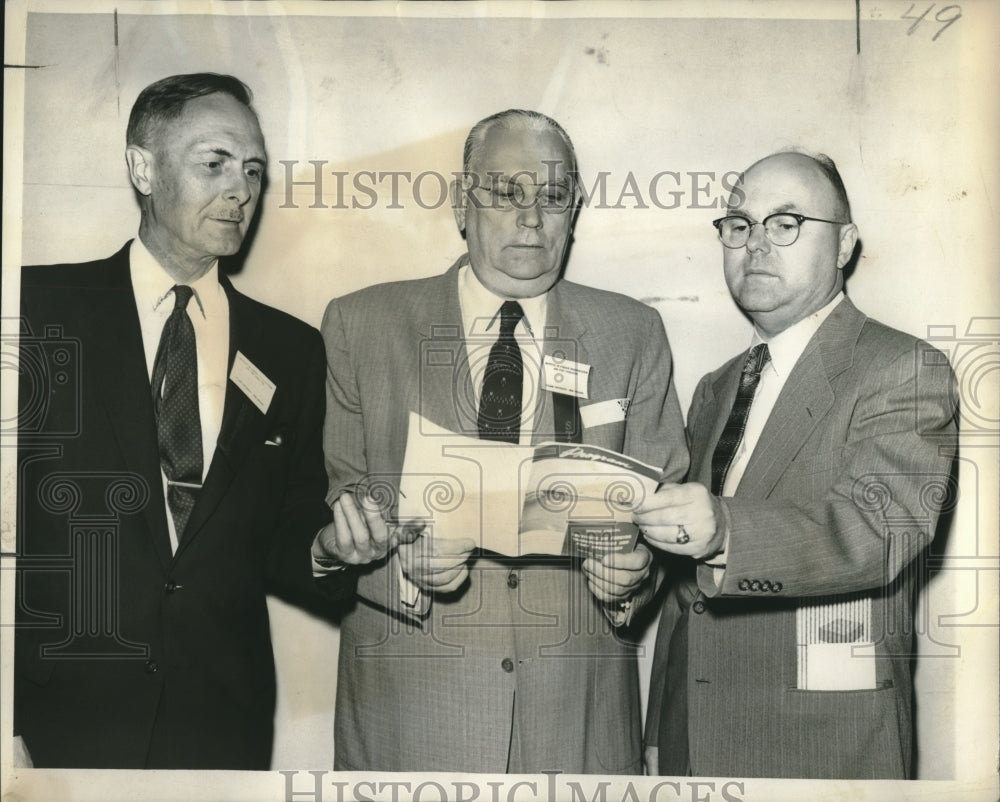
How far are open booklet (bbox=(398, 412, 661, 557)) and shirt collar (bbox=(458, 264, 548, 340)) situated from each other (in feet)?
0.84

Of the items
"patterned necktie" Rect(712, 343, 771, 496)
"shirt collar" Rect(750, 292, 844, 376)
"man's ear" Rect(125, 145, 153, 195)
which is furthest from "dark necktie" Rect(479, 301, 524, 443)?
"man's ear" Rect(125, 145, 153, 195)

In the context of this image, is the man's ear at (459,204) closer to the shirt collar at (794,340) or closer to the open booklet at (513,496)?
the open booklet at (513,496)

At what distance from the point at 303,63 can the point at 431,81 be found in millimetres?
311

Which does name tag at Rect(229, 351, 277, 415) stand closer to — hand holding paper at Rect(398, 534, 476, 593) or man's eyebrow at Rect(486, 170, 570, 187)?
hand holding paper at Rect(398, 534, 476, 593)

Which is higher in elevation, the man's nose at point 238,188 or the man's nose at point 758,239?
the man's nose at point 238,188

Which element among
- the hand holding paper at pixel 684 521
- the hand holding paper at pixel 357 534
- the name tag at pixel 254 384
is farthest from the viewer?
the name tag at pixel 254 384

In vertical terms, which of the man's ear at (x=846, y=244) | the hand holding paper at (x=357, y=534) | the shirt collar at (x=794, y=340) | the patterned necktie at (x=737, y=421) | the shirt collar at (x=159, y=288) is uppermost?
the man's ear at (x=846, y=244)

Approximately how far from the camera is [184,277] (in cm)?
252

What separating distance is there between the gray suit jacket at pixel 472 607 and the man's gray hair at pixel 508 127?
28 centimetres

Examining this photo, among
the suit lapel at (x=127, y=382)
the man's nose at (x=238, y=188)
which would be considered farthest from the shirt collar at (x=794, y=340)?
the suit lapel at (x=127, y=382)

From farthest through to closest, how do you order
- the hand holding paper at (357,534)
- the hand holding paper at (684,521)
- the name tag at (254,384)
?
the name tag at (254,384), the hand holding paper at (357,534), the hand holding paper at (684,521)

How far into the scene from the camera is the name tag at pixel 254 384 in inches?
98.3

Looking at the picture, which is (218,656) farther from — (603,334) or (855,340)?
(855,340)

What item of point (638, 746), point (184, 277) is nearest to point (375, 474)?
point (184, 277)
